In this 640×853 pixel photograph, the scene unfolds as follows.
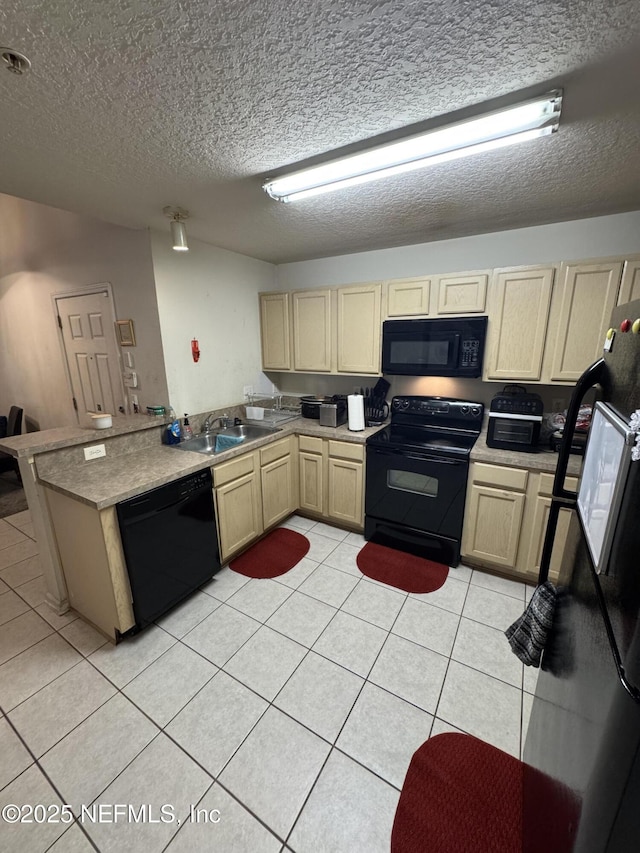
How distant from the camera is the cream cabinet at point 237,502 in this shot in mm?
2330

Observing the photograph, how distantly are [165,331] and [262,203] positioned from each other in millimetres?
1159

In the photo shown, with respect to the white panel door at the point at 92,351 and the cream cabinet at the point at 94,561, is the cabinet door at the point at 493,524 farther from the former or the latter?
the white panel door at the point at 92,351

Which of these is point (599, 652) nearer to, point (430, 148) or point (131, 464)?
point (430, 148)

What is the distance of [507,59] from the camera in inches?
39.8

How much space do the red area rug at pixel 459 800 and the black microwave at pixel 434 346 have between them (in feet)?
6.86

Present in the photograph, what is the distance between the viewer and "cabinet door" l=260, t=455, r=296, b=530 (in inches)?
108

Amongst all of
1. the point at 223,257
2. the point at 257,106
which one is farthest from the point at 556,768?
the point at 223,257

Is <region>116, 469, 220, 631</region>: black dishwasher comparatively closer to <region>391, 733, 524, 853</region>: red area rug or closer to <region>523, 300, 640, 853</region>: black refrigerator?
<region>391, 733, 524, 853</region>: red area rug

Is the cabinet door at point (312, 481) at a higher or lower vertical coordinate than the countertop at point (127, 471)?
lower

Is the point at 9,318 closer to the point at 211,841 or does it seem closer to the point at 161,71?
the point at 161,71

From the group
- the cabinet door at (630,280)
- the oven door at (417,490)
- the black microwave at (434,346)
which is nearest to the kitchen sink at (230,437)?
the oven door at (417,490)

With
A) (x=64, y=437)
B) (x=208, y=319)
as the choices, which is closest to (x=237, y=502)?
(x=64, y=437)

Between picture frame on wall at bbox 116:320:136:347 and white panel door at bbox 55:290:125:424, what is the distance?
4.2 inches

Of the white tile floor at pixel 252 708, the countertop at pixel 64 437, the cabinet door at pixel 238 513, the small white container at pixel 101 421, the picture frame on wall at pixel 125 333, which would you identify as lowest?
the white tile floor at pixel 252 708
